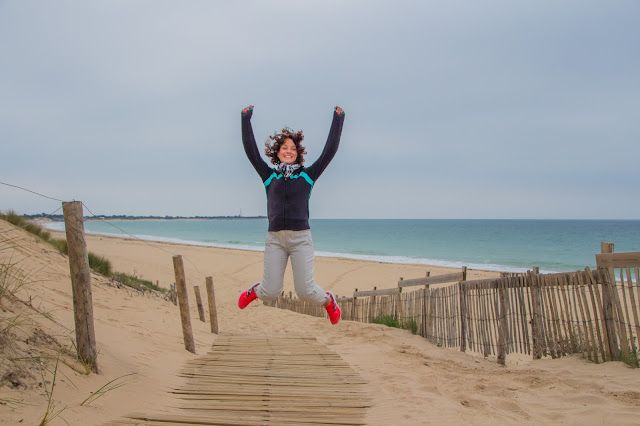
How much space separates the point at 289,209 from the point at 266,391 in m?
1.59

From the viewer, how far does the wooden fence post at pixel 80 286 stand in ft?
11.8

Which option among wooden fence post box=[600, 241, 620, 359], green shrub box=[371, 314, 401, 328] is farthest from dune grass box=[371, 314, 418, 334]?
wooden fence post box=[600, 241, 620, 359]

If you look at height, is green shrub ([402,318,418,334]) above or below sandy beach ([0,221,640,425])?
below

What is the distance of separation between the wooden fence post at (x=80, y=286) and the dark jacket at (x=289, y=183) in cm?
153

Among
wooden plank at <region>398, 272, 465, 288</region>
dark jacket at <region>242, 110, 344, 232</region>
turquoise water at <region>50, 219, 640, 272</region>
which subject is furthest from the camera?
turquoise water at <region>50, 219, 640, 272</region>

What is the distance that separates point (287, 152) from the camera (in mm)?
4098

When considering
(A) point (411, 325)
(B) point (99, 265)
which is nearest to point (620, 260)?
(A) point (411, 325)

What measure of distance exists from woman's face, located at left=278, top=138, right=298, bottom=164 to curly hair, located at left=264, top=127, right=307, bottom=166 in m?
0.05

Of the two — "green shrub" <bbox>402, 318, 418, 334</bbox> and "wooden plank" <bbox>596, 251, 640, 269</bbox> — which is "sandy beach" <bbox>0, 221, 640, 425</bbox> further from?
"wooden plank" <bbox>596, 251, 640, 269</bbox>

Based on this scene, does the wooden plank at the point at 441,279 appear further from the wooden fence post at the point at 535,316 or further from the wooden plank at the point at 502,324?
the wooden fence post at the point at 535,316

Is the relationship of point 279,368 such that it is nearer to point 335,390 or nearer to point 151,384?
point 335,390

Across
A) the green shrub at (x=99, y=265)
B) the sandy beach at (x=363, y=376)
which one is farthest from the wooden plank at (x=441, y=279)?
the green shrub at (x=99, y=265)

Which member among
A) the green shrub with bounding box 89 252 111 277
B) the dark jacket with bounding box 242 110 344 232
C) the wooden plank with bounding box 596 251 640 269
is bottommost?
the wooden plank with bounding box 596 251 640 269

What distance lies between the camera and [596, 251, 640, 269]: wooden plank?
453cm
